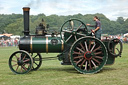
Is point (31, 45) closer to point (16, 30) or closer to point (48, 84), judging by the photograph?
point (48, 84)

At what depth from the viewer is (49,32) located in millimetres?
8992

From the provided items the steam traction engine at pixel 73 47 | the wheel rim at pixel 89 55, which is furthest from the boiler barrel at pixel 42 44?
the wheel rim at pixel 89 55

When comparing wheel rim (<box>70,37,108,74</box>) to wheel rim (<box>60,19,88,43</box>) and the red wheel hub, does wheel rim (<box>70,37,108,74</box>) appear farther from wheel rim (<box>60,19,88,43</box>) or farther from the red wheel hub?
wheel rim (<box>60,19,88,43</box>)

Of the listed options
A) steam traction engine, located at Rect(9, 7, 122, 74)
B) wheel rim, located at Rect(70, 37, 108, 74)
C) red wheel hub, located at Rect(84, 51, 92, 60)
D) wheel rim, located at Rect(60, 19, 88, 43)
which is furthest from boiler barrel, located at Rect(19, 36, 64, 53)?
red wheel hub, located at Rect(84, 51, 92, 60)

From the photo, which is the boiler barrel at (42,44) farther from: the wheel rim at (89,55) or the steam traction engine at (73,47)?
the wheel rim at (89,55)

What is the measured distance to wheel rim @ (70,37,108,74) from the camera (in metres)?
8.01

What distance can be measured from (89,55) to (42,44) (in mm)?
1813

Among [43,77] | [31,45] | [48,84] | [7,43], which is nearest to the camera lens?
[48,84]

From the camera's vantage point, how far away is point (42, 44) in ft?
27.6

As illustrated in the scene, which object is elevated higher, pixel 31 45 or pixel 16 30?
pixel 16 30

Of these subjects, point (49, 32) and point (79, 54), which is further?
point (49, 32)

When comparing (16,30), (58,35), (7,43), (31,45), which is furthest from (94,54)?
(16,30)

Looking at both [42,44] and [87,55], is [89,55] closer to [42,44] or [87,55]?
[87,55]

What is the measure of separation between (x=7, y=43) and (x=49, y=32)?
99.9 feet
